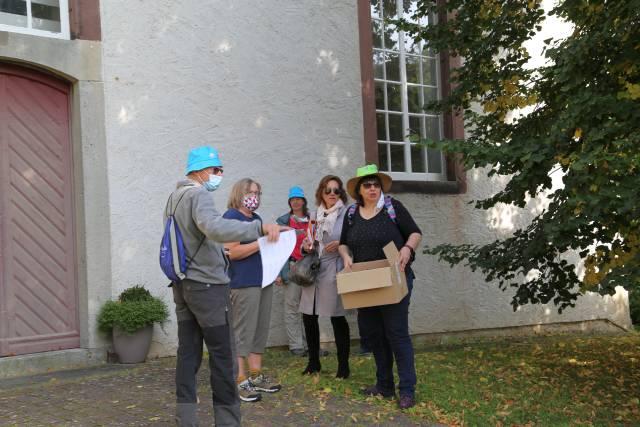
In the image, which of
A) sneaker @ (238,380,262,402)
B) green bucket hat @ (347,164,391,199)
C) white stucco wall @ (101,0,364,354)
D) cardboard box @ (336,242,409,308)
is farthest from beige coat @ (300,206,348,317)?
white stucco wall @ (101,0,364,354)

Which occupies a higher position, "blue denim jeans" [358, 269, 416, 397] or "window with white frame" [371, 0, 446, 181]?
"window with white frame" [371, 0, 446, 181]

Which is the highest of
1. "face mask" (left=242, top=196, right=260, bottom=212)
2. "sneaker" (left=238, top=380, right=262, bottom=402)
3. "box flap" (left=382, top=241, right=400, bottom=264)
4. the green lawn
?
"face mask" (left=242, top=196, right=260, bottom=212)

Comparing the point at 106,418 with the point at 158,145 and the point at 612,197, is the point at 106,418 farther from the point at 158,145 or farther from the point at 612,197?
the point at 612,197

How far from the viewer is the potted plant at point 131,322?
7.47m

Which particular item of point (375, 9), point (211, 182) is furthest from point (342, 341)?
point (375, 9)

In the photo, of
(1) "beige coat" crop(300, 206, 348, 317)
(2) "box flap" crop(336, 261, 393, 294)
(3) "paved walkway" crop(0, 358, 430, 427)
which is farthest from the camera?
(1) "beige coat" crop(300, 206, 348, 317)

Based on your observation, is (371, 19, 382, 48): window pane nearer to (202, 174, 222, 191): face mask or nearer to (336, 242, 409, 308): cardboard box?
(336, 242, 409, 308): cardboard box

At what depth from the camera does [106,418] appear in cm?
540

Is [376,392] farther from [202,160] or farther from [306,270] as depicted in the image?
[202,160]

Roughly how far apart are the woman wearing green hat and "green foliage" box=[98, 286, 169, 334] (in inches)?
96.0

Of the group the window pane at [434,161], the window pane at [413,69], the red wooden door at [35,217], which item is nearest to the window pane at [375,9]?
the window pane at [413,69]

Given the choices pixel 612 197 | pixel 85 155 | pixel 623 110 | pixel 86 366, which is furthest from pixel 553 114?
pixel 86 366

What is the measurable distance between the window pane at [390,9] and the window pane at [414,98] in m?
1.05

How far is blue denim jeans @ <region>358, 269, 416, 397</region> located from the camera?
5.77 metres
